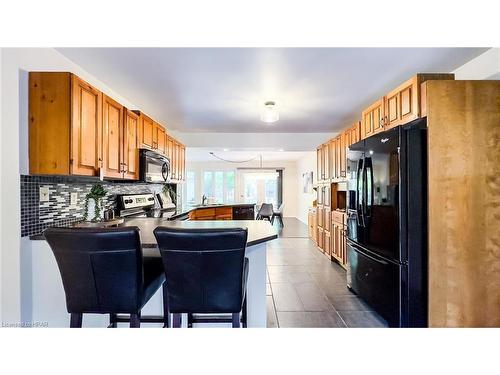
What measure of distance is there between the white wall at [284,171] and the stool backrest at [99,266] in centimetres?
879

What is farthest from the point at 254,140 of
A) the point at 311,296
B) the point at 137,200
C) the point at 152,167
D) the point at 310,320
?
the point at 310,320

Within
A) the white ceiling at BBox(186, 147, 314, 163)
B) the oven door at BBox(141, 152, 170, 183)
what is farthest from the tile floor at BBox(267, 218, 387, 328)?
the white ceiling at BBox(186, 147, 314, 163)

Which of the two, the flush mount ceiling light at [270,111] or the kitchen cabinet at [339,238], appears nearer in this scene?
the flush mount ceiling light at [270,111]

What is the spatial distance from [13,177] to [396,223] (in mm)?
2858

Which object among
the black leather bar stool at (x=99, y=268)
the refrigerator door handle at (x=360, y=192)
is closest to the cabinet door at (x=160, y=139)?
the black leather bar stool at (x=99, y=268)

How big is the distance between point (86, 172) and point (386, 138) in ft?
8.32

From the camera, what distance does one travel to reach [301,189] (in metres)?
9.54

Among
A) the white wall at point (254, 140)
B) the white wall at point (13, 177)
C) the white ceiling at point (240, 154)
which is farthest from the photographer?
the white ceiling at point (240, 154)

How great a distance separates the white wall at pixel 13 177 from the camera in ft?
5.20

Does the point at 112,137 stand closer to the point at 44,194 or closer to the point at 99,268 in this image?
the point at 44,194

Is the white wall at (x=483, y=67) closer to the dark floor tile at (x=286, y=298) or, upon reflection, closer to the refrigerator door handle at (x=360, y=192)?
the refrigerator door handle at (x=360, y=192)

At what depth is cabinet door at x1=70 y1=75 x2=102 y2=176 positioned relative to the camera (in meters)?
1.77
